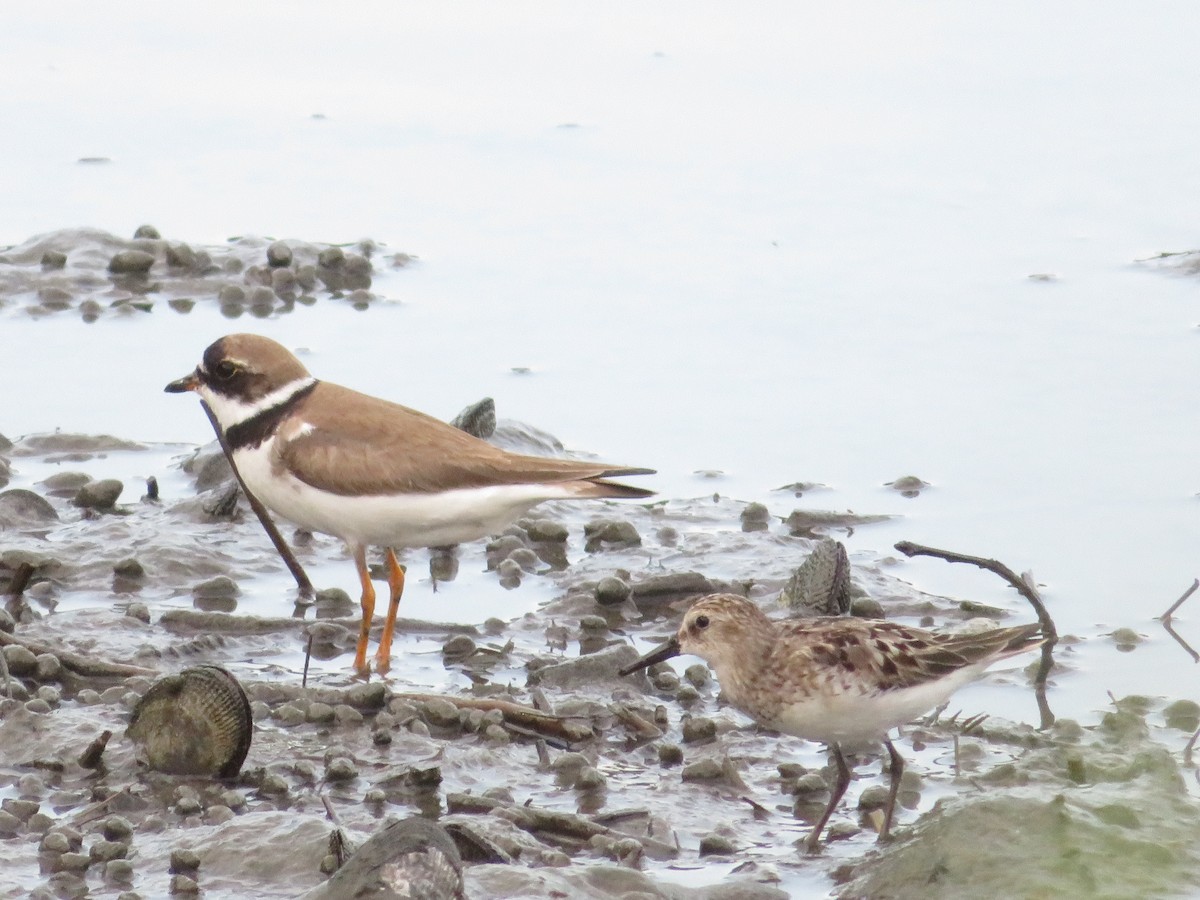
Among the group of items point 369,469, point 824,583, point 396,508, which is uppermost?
point 369,469

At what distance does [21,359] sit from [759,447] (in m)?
4.45

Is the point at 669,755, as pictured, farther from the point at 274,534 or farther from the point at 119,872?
the point at 274,534

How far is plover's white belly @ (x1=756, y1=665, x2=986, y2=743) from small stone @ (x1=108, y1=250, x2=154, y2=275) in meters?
6.85

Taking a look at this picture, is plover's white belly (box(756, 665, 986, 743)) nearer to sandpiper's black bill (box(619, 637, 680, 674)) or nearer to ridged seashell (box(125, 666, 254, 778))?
sandpiper's black bill (box(619, 637, 680, 674))

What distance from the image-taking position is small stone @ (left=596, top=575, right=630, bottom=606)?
819cm

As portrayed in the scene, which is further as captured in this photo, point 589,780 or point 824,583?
point 824,583

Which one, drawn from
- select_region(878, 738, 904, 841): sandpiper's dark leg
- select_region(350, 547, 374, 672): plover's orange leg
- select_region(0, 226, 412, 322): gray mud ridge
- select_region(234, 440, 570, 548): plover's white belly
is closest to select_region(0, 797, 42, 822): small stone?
select_region(350, 547, 374, 672): plover's orange leg

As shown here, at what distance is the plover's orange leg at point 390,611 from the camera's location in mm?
7664

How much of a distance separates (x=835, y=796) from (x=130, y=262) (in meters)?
7.27

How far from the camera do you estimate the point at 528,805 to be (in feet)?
20.6

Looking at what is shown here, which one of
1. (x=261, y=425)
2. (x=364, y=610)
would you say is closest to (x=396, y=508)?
(x=364, y=610)

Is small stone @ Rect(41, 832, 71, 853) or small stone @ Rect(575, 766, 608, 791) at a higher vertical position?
small stone @ Rect(41, 832, 71, 853)

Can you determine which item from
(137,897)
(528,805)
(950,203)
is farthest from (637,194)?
(137,897)

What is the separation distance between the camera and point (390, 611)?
780cm
